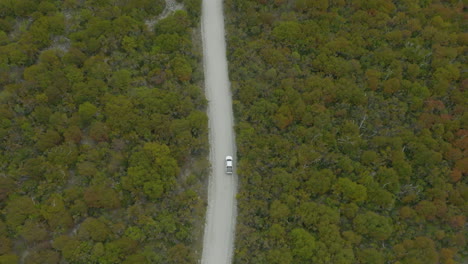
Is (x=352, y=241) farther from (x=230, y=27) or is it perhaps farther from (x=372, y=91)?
(x=230, y=27)

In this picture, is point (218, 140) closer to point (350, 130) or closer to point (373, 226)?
point (350, 130)

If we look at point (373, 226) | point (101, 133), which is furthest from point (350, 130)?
point (101, 133)

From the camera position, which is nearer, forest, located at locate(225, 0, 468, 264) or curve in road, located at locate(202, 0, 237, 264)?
forest, located at locate(225, 0, 468, 264)

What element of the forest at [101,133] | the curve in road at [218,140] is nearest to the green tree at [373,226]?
the curve in road at [218,140]

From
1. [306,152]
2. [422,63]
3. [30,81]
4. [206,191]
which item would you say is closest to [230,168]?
[206,191]

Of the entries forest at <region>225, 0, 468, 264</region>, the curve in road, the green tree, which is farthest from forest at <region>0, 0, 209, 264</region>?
the green tree

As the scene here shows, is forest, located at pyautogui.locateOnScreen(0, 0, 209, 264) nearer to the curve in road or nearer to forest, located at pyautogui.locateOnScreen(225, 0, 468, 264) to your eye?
the curve in road
